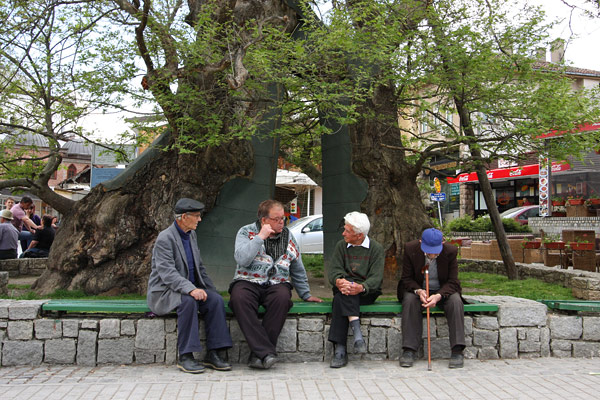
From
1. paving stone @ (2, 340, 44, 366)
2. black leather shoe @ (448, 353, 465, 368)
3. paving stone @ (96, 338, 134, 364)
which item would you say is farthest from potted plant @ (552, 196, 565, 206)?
paving stone @ (2, 340, 44, 366)

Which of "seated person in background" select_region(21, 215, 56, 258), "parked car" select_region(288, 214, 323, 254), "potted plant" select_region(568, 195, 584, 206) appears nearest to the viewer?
"seated person in background" select_region(21, 215, 56, 258)

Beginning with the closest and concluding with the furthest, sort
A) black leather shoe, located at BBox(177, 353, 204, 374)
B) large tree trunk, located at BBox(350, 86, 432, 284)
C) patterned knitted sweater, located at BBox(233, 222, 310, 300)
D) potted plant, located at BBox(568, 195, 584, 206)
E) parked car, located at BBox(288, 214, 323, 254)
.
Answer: black leather shoe, located at BBox(177, 353, 204, 374) → patterned knitted sweater, located at BBox(233, 222, 310, 300) → large tree trunk, located at BBox(350, 86, 432, 284) → parked car, located at BBox(288, 214, 323, 254) → potted plant, located at BBox(568, 195, 584, 206)

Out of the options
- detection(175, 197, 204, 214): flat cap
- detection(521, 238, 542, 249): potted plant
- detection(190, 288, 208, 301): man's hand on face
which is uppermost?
detection(175, 197, 204, 214): flat cap

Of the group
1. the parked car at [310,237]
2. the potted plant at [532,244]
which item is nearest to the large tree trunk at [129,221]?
the potted plant at [532,244]

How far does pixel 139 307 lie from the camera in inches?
195

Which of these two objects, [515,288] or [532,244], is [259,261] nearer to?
[515,288]

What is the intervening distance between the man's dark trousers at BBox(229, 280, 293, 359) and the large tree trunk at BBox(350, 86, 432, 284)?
4503 mm

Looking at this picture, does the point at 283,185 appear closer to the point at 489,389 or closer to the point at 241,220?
the point at 241,220

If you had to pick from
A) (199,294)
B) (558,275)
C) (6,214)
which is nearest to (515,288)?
(558,275)

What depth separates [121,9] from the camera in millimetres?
7840

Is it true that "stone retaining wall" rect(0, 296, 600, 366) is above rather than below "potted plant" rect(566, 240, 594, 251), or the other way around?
below

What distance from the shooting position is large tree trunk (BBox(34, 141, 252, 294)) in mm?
8141

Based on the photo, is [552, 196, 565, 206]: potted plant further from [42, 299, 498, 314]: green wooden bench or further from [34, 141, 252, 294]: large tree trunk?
[42, 299, 498, 314]: green wooden bench

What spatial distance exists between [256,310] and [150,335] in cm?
103
